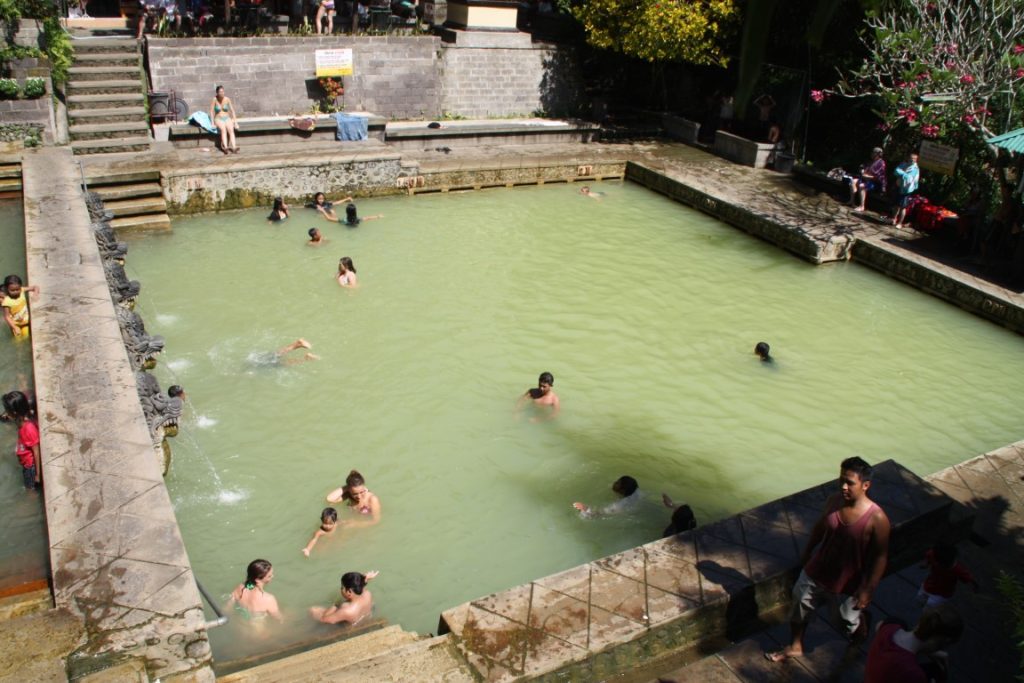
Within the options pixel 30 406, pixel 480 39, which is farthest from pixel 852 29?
pixel 30 406

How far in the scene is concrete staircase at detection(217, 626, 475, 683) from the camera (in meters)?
5.27

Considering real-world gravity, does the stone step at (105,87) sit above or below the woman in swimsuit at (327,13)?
below

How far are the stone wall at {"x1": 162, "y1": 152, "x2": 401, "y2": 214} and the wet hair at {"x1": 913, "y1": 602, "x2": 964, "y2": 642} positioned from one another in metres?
15.2

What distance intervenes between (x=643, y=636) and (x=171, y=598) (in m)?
3.38

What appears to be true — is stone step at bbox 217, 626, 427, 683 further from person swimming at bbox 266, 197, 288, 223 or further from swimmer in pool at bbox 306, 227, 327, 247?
person swimming at bbox 266, 197, 288, 223

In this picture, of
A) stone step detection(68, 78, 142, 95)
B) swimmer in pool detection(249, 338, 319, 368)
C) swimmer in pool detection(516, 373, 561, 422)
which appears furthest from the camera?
stone step detection(68, 78, 142, 95)

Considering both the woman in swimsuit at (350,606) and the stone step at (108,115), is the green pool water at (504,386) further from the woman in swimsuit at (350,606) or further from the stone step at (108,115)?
the stone step at (108,115)

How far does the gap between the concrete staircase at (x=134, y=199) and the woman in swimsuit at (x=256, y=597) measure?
1035cm

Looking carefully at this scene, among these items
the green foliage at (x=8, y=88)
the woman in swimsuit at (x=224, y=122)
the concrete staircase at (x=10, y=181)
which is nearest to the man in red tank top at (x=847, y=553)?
the concrete staircase at (x=10, y=181)

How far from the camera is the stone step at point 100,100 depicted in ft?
57.2

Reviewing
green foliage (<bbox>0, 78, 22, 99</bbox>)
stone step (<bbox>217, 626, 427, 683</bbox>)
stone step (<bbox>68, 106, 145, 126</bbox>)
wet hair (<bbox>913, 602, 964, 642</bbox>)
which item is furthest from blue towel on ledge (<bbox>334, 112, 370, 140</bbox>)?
wet hair (<bbox>913, 602, 964, 642</bbox>)

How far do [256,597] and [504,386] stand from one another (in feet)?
16.0

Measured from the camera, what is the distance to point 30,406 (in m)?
8.20

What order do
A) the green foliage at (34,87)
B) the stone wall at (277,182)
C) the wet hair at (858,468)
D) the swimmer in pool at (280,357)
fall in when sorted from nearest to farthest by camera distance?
the wet hair at (858,468), the swimmer in pool at (280,357), the green foliage at (34,87), the stone wall at (277,182)
